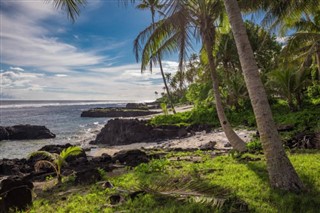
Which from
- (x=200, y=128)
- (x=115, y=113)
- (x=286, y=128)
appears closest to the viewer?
(x=286, y=128)

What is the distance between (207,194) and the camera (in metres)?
5.05

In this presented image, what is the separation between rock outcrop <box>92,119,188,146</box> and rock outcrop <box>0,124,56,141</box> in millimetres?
12227

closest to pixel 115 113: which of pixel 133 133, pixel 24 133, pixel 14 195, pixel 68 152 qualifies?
pixel 24 133

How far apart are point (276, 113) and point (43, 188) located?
48.9ft

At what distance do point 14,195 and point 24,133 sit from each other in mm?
31890

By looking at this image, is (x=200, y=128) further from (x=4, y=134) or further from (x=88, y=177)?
(x=4, y=134)

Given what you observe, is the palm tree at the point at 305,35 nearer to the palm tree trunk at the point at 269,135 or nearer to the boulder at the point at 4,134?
the palm tree trunk at the point at 269,135

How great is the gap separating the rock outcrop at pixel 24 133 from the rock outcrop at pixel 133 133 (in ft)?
40.1

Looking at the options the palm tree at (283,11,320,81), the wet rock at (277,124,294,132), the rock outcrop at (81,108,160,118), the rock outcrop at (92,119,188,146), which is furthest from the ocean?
the palm tree at (283,11,320,81)

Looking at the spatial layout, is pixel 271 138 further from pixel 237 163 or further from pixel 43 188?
pixel 43 188

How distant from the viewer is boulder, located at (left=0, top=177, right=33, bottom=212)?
5848 millimetres

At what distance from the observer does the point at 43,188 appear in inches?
323

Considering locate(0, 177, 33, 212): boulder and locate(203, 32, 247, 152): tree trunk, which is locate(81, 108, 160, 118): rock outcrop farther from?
locate(0, 177, 33, 212): boulder

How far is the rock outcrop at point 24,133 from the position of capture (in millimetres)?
33906
